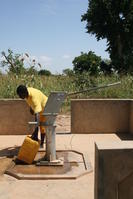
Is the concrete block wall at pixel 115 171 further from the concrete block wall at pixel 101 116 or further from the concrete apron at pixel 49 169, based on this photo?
the concrete block wall at pixel 101 116

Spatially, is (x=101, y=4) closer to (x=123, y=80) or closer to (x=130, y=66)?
(x=130, y=66)

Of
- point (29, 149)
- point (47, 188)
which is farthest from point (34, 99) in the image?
point (47, 188)

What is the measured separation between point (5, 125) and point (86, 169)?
3.46 m

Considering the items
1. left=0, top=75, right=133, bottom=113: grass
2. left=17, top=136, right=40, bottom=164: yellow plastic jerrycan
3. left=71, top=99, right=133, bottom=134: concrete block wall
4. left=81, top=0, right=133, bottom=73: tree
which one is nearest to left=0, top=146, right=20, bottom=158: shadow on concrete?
left=17, top=136, right=40, bottom=164: yellow plastic jerrycan

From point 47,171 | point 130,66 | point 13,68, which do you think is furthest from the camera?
point 130,66

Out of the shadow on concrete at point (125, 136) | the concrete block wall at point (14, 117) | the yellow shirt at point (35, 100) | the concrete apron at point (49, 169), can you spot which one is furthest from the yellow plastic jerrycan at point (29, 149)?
the shadow on concrete at point (125, 136)

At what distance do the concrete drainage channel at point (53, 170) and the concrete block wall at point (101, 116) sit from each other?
240 cm

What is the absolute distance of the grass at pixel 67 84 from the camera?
12.0 meters

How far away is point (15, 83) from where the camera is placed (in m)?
12.4

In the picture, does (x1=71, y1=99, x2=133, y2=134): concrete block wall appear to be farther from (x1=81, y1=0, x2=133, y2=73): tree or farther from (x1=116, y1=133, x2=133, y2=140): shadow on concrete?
(x1=81, y1=0, x2=133, y2=73): tree

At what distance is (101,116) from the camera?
8719 mm

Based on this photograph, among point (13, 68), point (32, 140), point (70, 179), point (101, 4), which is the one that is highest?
point (101, 4)

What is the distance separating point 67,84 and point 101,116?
217 inches

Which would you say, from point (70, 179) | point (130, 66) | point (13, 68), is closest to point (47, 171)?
point (70, 179)
